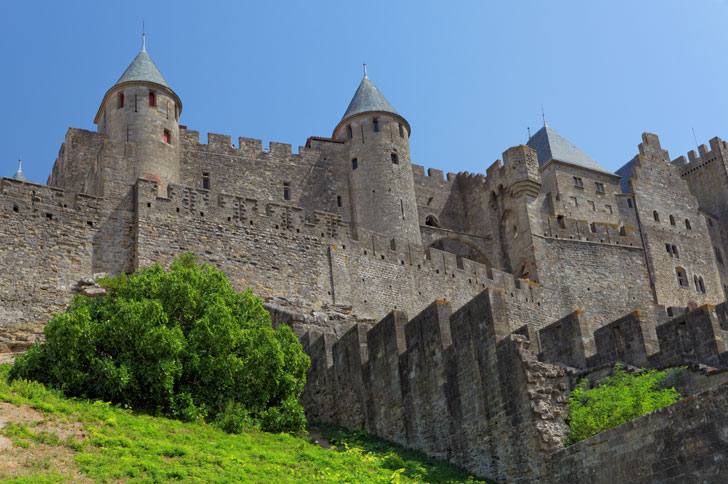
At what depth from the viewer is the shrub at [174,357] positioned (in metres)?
19.6

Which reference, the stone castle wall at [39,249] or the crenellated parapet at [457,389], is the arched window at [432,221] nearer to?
the stone castle wall at [39,249]

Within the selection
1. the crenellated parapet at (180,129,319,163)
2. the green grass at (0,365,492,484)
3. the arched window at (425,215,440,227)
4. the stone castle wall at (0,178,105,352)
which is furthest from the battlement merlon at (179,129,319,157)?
the green grass at (0,365,492,484)

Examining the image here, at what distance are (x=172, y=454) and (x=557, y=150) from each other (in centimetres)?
4378

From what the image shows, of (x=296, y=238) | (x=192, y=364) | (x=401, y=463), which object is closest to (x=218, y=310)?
(x=192, y=364)

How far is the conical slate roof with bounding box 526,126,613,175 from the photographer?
2185 inches

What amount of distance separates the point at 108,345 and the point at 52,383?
1.39 m

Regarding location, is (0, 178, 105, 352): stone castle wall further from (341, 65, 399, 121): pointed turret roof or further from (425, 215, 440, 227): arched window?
(425, 215, 440, 227): arched window

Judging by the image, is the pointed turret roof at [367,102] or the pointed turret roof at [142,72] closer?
the pointed turret roof at [142,72]

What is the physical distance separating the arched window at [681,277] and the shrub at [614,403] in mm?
32927

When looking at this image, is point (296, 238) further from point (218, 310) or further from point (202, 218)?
point (218, 310)

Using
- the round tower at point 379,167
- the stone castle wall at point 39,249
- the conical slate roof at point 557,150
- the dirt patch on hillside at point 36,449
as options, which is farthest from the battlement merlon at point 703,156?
the dirt patch on hillside at point 36,449

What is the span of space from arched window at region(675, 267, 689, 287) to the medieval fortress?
4.9 inches

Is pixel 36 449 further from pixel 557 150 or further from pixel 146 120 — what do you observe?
pixel 557 150

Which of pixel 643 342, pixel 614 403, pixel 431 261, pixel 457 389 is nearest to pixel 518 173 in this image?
pixel 431 261
